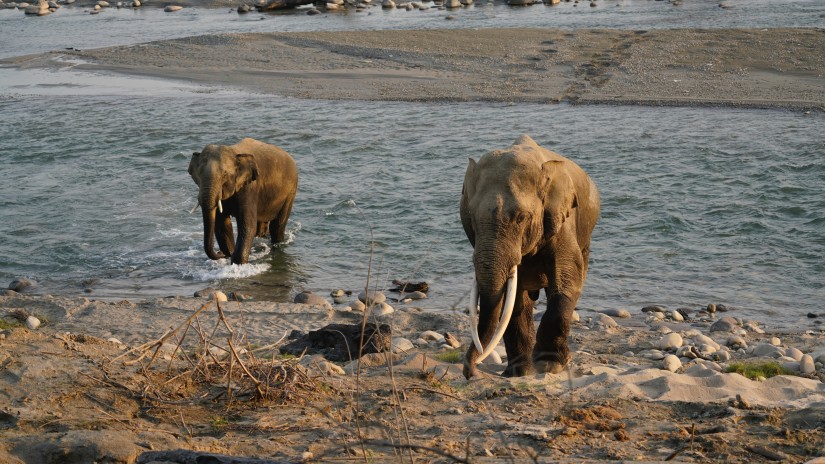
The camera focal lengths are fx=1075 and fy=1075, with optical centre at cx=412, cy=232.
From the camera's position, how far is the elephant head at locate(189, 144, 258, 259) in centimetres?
1492

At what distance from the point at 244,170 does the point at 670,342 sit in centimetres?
705

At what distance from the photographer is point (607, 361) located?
1035 centimetres

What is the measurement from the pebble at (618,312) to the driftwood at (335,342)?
3.60m

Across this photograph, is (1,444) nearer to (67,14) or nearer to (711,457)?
(711,457)

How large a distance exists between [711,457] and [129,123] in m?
21.0

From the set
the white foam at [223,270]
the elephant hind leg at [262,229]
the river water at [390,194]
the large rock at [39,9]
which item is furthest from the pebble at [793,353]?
the large rock at [39,9]

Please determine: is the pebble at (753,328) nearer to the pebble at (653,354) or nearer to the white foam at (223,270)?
the pebble at (653,354)

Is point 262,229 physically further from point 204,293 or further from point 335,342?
point 335,342

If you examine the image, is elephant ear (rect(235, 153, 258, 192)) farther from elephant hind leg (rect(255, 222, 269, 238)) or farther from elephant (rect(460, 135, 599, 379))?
elephant (rect(460, 135, 599, 379))

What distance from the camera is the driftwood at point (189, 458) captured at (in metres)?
5.93

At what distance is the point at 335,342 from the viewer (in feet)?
34.9

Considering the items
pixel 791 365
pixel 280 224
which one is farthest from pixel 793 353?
pixel 280 224

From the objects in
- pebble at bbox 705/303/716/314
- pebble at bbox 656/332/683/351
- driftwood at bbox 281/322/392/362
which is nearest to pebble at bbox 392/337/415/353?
driftwood at bbox 281/322/392/362

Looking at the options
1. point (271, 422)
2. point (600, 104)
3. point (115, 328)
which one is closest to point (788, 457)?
point (271, 422)
